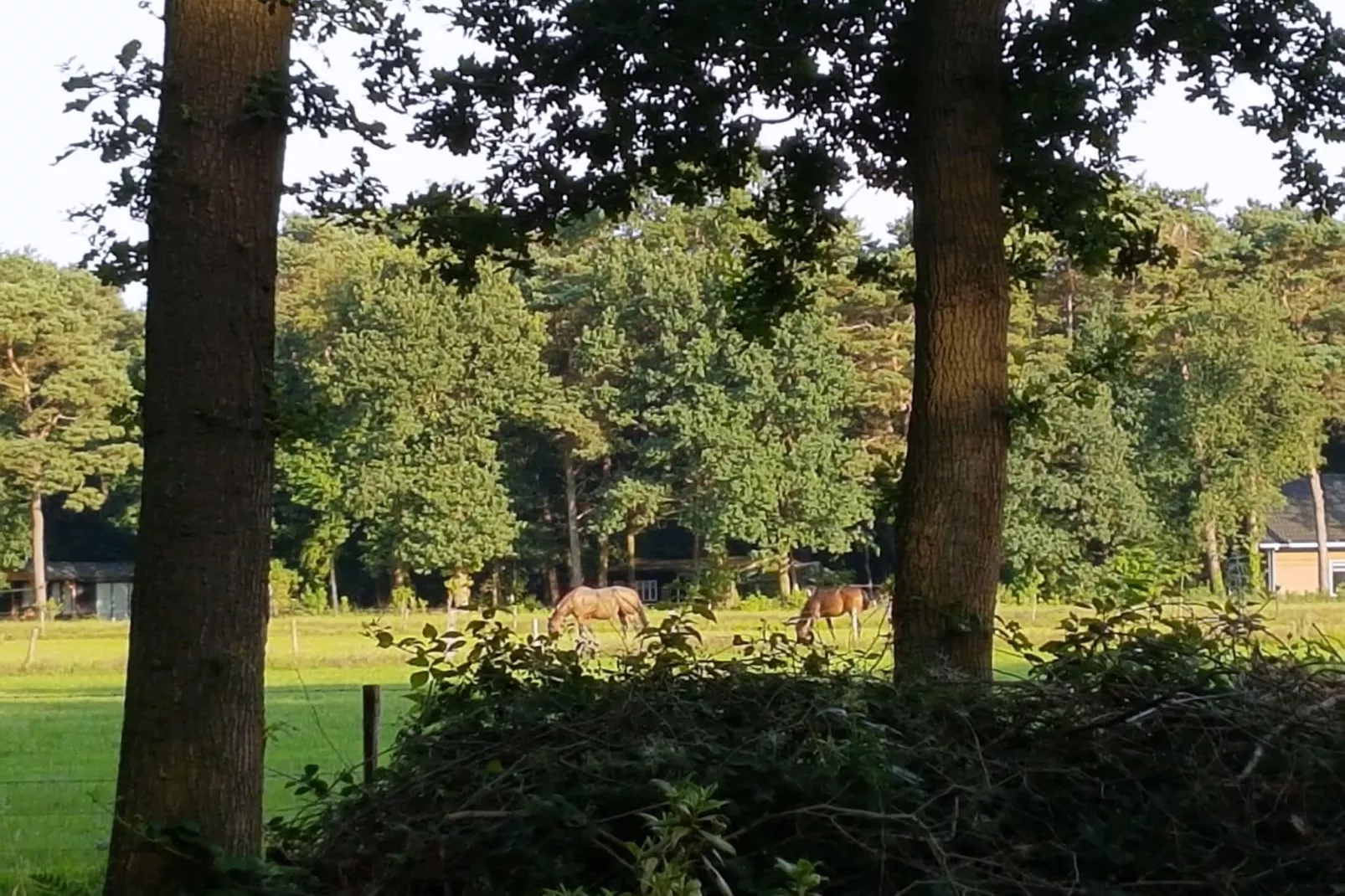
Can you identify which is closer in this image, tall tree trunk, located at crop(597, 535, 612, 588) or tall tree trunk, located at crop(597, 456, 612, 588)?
tall tree trunk, located at crop(597, 456, 612, 588)

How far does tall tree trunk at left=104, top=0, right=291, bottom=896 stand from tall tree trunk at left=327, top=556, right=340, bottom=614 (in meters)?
57.6

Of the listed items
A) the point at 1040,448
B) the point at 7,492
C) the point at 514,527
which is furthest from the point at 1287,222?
the point at 7,492

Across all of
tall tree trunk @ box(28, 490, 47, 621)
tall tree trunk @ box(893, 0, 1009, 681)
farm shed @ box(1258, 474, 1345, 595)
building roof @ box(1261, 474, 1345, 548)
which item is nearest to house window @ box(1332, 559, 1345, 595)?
farm shed @ box(1258, 474, 1345, 595)

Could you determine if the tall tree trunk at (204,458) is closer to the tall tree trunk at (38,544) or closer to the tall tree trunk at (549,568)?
the tall tree trunk at (38,544)

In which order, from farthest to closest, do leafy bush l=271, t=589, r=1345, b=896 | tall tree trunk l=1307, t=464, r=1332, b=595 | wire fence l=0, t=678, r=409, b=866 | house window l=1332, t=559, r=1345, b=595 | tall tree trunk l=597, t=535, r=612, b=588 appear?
house window l=1332, t=559, r=1345, b=595 → tall tree trunk l=1307, t=464, r=1332, b=595 → tall tree trunk l=597, t=535, r=612, b=588 → wire fence l=0, t=678, r=409, b=866 → leafy bush l=271, t=589, r=1345, b=896

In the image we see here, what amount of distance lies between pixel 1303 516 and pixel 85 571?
1997 inches

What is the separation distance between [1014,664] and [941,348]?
1.59 metres

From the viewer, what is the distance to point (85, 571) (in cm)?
7194

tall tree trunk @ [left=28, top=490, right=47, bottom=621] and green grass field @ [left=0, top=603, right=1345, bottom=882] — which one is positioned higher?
tall tree trunk @ [left=28, top=490, right=47, bottom=621]

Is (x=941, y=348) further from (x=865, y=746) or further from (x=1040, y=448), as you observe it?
(x=1040, y=448)

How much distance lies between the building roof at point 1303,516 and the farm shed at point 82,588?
46.4 metres

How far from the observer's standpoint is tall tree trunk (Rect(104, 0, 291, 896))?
544 centimetres

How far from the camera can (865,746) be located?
16.2 feet

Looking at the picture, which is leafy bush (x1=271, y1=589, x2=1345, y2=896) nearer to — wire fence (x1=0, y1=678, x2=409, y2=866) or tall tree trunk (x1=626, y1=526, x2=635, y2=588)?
wire fence (x1=0, y1=678, x2=409, y2=866)
